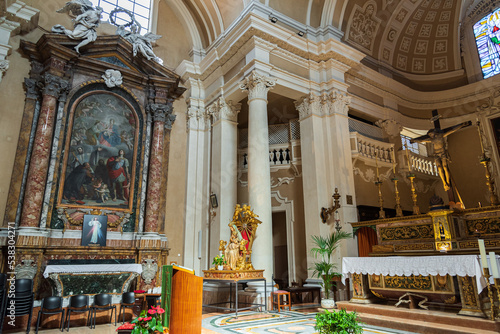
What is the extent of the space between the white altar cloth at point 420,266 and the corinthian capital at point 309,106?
16.2 ft

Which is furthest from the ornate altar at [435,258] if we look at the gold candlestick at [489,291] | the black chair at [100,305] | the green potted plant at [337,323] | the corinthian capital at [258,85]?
the black chair at [100,305]

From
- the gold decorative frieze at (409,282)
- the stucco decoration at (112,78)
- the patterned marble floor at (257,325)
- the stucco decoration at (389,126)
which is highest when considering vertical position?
the stucco decoration at (112,78)

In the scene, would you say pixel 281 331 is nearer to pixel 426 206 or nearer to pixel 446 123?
pixel 426 206

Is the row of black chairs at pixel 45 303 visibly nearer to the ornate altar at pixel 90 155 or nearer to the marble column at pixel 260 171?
the ornate altar at pixel 90 155

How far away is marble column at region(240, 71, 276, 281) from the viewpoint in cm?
821

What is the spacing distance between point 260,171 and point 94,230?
444 cm

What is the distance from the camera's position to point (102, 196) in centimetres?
909

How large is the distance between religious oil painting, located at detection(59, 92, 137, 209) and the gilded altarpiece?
3cm

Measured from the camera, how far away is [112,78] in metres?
9.76

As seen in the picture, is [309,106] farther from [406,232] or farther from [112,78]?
[112,78]

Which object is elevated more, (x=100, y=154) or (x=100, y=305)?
(x=100, y=154)

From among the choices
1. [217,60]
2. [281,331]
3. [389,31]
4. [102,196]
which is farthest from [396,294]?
[389,31]

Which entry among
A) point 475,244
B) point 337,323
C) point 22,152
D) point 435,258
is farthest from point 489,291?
point 22,152

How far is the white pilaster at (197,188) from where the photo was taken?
10.4 metres
